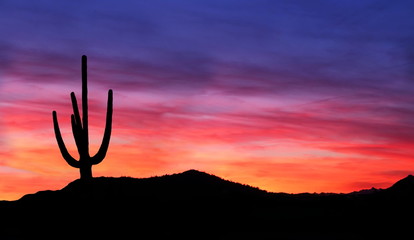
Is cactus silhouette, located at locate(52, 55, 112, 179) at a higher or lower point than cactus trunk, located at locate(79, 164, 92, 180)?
higher

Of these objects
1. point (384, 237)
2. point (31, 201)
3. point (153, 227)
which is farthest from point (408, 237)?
point (31, 201)

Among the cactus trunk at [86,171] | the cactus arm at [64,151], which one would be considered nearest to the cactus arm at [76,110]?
the cactus arm at [64,151]

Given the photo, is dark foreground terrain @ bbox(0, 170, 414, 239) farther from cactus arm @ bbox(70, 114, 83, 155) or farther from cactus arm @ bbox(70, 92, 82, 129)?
cactus arm @ bbox(70, 92, 82, 129)

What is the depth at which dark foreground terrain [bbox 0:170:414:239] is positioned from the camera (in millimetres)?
15930

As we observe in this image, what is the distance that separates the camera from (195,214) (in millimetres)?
17719

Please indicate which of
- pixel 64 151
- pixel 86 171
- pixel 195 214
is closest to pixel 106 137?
pixel 86 171

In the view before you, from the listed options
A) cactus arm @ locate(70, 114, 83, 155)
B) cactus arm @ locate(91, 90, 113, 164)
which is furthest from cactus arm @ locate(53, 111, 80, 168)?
cactus arm @ locate(91, 90, 113, 164)

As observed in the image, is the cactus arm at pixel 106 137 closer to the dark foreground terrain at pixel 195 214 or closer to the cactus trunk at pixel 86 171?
the cactus trunk at pixel 86 171

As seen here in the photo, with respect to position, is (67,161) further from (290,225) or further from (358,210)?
(358,210)

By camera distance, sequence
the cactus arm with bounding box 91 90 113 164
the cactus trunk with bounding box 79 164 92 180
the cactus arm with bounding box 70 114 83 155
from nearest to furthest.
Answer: the cactus arm with bounding box 91 90 113 164
the cactus arm with bounding box 70 114 83 155
the cactus trunk with bounding box 79 164 92 180

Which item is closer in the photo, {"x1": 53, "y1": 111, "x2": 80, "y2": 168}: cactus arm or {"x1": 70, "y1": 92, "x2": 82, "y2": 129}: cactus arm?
{"x1": 70, "y1": 92, "x2": 82, "y2": 129}: cactus arm

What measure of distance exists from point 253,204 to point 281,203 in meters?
1.05

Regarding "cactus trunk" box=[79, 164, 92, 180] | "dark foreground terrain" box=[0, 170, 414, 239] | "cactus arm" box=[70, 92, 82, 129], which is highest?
"cactus arm" box=[70, 92, 82, 129]

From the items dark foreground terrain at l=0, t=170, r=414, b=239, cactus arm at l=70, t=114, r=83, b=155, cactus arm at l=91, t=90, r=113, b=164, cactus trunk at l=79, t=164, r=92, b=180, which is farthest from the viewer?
cactus trunk at l=79, t=164, r=92, b=180
